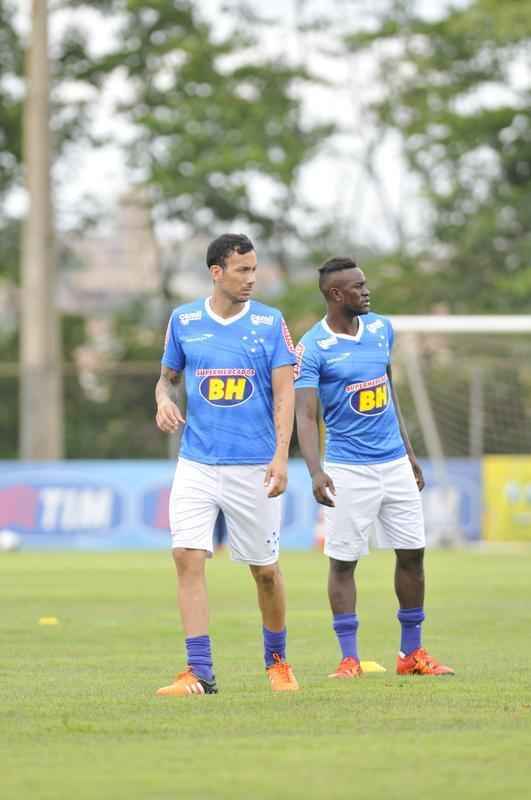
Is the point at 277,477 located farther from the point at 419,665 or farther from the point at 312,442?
the point at 419,665

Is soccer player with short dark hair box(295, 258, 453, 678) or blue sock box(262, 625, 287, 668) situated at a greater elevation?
soccer player with short dark hair box(295, 258, 453, 678)

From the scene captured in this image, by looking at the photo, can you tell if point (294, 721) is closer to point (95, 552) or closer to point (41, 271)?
point (95, 552)

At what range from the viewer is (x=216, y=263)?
8.79m

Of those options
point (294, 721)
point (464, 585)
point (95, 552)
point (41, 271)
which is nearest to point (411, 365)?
point (95, 552)

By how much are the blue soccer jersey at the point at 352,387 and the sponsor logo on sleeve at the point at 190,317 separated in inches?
35.8

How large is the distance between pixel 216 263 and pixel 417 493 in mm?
1886

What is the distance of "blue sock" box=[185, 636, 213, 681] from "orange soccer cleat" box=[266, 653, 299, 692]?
33cm

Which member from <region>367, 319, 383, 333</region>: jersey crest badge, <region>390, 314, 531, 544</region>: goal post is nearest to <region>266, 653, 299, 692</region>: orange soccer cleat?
<region>367, 319, 383, 333</region>: jersey crest badge

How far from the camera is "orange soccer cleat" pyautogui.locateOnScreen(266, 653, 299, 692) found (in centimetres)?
866

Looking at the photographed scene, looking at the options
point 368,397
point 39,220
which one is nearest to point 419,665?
point 368,397

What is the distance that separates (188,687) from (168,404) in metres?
1.32

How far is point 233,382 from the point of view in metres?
8.73

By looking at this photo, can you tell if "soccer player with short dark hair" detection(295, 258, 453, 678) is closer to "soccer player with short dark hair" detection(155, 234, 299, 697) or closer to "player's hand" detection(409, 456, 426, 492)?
"player's hand" detection(409, 456, 426, 492)

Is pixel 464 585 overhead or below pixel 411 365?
below
